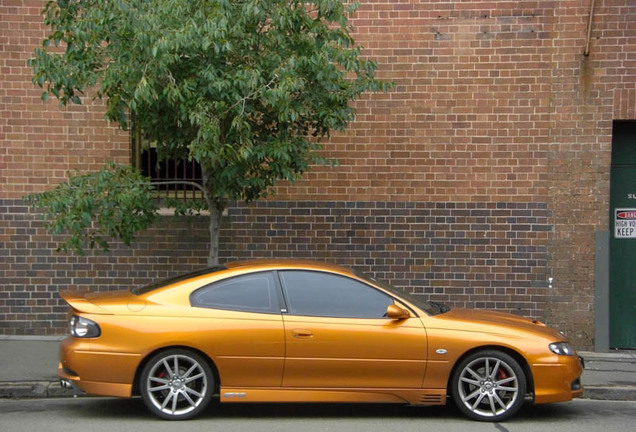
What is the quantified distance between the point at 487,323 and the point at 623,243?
4767 mm

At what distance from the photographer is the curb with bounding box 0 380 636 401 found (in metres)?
8.38

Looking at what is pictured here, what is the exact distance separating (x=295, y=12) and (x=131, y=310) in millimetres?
3407

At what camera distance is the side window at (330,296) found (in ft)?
24.1

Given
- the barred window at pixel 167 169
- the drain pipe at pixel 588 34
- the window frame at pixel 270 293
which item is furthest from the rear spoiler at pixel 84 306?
the drain pipe at pixel 588 34

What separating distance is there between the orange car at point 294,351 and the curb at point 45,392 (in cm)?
130

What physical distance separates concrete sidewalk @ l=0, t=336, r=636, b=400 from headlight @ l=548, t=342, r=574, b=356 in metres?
1.58

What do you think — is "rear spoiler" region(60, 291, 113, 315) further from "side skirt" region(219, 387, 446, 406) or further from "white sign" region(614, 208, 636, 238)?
"white sign" region(614, 208, 636, 238)

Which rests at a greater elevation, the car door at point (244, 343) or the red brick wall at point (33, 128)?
the red brick wall at point (33, 128)

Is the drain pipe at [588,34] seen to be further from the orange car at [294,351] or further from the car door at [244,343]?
the car door at [244,343]

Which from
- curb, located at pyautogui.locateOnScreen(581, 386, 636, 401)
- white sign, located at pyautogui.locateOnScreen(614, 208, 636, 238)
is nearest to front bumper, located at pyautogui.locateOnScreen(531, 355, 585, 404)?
curb, located at pyautogui.locateOnScreen(581, 386, 636, 401)

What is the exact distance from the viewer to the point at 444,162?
1121cm

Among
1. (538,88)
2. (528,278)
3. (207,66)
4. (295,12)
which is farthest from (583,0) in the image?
(207,66)

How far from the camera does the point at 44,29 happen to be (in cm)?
1108

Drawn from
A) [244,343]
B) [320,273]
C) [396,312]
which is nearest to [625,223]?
[396,312]
